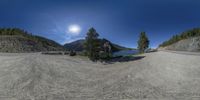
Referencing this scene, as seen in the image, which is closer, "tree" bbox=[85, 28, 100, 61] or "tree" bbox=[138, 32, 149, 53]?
"tree" bbox=[85, 28, 100, 61]

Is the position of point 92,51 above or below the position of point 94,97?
above

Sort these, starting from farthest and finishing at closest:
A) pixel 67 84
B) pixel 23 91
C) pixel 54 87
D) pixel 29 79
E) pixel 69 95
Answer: pixel 29 79 → pixel 67 84 → pixel 54 87 → pixel 23 91 → pixel 69 95

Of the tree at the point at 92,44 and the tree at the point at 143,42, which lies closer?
the tree at the point at 92,44

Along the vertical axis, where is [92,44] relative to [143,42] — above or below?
below

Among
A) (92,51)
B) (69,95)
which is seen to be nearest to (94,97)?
(69,95)

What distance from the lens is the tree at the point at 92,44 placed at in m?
30.2

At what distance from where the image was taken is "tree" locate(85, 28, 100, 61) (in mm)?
30234

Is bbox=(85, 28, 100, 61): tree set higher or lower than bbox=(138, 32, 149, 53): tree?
lower

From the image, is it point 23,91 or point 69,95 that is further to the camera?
point 23,91

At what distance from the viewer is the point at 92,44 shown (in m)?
30.3

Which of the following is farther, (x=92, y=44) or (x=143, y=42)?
(x=143, y=42)

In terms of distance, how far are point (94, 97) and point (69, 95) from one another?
1.43 metres

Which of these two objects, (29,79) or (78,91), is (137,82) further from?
(29,79)

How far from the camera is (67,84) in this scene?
11.3m
